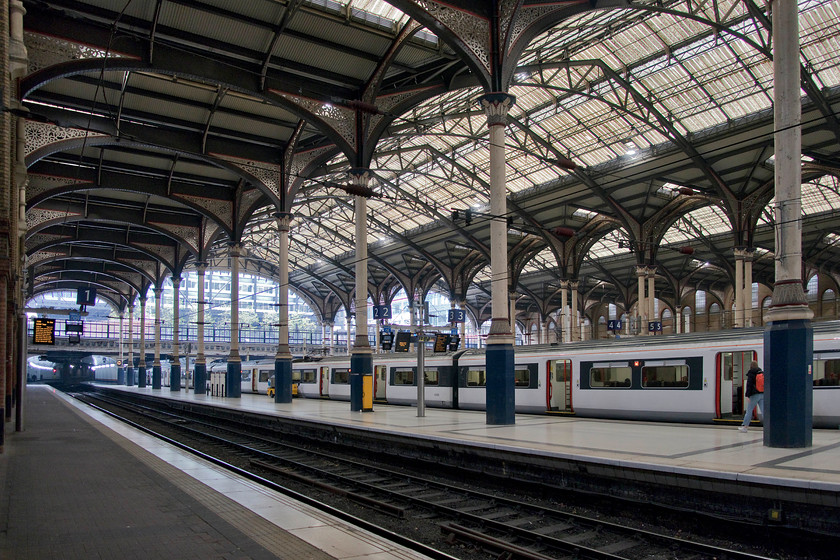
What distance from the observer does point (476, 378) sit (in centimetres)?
2461

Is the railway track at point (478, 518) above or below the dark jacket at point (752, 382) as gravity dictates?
below

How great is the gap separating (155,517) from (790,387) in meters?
11.3

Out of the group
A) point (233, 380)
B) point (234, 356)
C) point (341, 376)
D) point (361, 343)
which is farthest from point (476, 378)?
point (233, 380)

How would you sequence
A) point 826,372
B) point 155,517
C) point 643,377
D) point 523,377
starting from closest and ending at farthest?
point 155,517 < point 826,372 < point 643,377 < point 523,377

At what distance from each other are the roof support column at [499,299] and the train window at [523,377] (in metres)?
4.43

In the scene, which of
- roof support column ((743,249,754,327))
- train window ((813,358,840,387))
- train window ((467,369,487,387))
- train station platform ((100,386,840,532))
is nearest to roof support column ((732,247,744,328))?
roof support column ((743,249,754,327))

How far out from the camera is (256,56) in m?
23.9

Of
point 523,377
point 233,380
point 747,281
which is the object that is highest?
point 747,281

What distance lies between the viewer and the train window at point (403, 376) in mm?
28656

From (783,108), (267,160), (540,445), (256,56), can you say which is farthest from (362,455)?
(267,160)

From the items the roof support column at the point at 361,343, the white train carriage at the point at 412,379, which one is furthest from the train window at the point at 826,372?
the roof support column at the point at 361,343

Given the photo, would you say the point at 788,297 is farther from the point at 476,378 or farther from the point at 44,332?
the point at 44,332

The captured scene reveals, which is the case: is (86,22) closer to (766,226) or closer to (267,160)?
(267,160)

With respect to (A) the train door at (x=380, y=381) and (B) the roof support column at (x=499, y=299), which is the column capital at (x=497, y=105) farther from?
(A) the train door at (x=380, y=381)
